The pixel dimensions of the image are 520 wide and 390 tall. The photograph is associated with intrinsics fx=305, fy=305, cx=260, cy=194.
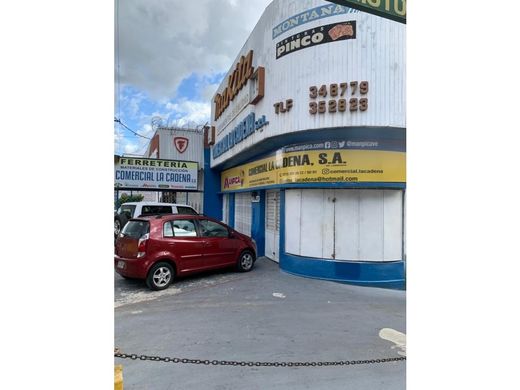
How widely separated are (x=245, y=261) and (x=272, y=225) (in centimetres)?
170

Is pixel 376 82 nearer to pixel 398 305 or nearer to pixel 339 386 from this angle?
pixel 398 305

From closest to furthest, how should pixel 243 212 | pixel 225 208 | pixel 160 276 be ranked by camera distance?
pixel 160 276 < pixel 243 212 < pixel 225 208

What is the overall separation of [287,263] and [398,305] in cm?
282

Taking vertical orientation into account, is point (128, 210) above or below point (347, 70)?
below

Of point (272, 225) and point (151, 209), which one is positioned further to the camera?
point (151, 209)

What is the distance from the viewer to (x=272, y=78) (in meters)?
7.84

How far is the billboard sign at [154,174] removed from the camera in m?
13.9

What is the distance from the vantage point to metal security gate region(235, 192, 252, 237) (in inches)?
450

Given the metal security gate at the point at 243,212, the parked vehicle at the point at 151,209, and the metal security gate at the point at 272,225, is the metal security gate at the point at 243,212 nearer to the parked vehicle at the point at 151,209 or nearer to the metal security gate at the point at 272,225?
the metal security gate at the point at 272,225

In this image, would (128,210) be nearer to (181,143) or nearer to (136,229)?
(181,143)

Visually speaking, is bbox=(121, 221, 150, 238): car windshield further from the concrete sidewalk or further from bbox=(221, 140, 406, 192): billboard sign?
bbox=(221, 140, 406, 192): billboard sign

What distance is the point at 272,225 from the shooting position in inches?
363

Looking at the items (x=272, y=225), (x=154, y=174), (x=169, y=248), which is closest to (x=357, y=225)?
(x=272, y=225)

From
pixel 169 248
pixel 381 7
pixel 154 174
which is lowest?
pixel 169 248
